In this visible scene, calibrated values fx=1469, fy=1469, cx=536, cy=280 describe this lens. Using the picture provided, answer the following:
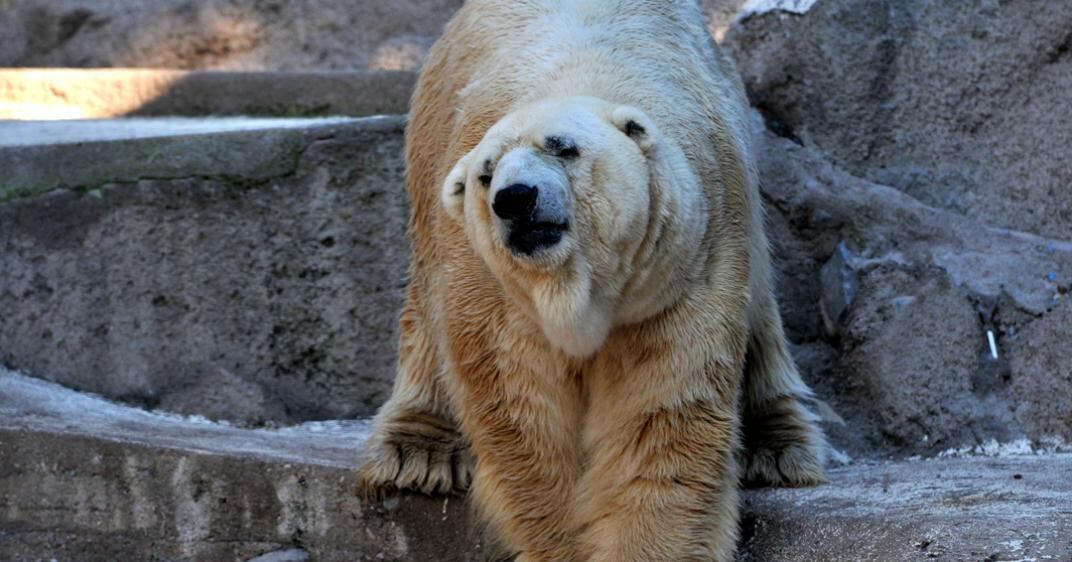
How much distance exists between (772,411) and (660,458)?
83 centimetres

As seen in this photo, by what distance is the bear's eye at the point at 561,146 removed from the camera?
9.22ft

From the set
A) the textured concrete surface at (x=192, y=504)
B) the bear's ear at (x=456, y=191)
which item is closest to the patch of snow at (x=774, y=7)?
the textured concrete surface at (x=192, y=504)

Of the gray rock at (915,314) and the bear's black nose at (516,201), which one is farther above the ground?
the bear's black nose at (516,201)

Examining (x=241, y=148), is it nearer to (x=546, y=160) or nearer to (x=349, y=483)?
(x=349, y=483)

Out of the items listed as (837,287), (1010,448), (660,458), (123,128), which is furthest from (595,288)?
(123,128)

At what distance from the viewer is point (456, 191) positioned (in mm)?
3014

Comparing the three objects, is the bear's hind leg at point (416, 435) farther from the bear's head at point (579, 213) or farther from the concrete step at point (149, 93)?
the concrete step at point (149, 93)

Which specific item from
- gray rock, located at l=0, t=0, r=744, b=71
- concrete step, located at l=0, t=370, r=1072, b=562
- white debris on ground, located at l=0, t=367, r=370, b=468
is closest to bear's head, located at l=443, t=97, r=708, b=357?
concrete step, located at l=0, t=370, r=1072, b=562

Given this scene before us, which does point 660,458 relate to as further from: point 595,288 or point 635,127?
point 635,127

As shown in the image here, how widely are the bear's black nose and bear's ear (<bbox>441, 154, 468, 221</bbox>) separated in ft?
0.85

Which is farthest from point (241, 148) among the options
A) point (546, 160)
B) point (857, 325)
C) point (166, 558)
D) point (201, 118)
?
point (546, 160)

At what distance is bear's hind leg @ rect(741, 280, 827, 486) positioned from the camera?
3.64 metres

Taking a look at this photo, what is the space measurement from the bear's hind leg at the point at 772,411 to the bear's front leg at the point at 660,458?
565mm

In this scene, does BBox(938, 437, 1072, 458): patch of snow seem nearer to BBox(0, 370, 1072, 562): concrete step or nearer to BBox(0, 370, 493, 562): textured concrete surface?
BBox(0, 370, 1072, 562): concrete step
